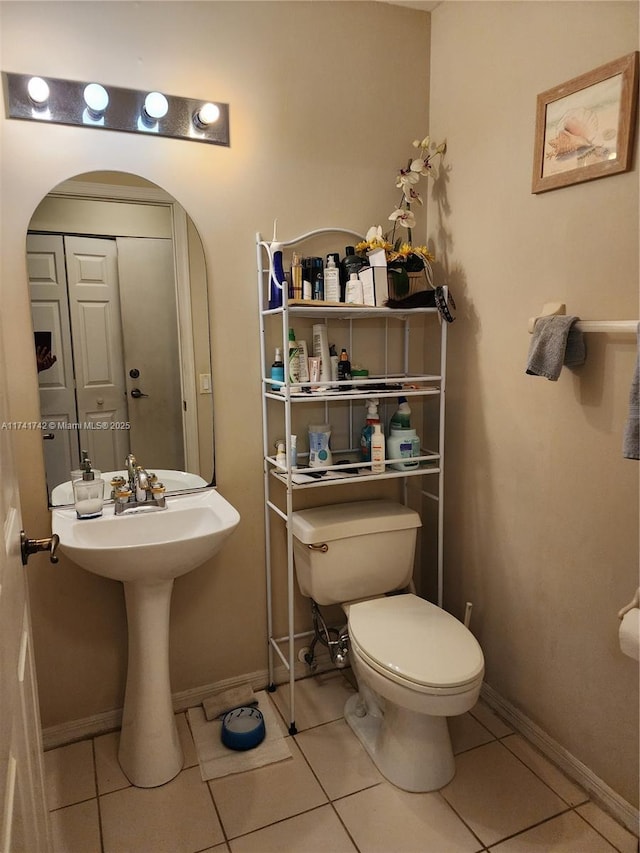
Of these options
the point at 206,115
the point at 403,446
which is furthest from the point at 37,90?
the point at 403,446

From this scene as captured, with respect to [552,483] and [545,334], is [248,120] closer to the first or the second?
[545,334]

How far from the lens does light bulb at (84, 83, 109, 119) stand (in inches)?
64.9

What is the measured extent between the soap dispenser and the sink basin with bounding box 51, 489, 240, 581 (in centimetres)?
3

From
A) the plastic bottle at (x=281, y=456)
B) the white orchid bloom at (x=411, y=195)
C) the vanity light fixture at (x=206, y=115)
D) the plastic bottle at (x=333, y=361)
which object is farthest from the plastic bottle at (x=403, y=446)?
the vanity light fixture at (x=206, y=115)

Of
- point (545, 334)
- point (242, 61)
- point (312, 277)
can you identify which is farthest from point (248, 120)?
point (545, 334)

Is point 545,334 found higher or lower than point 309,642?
higher

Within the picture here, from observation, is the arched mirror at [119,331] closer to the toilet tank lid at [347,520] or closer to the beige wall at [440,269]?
the beige wall at [440,269]

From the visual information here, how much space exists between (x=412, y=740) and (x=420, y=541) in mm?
859

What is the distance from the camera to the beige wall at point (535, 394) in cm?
150

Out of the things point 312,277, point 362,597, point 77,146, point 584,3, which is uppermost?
point 584,3

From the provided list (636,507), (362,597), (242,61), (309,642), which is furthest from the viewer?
(309,642)

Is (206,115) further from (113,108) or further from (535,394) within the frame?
(535,394)

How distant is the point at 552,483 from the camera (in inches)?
67.6

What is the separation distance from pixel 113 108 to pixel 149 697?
1822 mm
